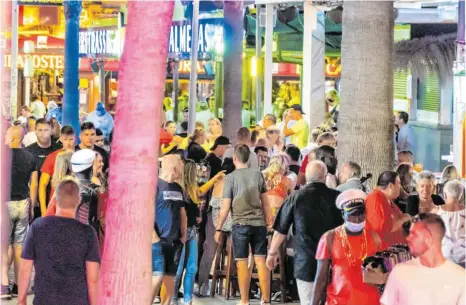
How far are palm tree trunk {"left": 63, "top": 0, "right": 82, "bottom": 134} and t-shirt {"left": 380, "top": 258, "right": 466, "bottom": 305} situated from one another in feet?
61.0

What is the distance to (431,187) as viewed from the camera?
1136 cm

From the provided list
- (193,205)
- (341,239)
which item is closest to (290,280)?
(193,205)

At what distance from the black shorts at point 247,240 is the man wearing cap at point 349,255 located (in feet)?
11.4

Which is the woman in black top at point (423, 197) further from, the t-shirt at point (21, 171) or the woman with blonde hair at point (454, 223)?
the t-shirt at point (21, 171)

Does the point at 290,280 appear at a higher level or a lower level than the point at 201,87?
lower

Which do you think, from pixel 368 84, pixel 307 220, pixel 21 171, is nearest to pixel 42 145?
pixel 21 171

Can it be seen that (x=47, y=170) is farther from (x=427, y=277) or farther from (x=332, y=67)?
(x=332, y=67)

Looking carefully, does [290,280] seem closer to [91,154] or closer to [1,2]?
[91,154]

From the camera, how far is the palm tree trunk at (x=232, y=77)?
66.7 feet

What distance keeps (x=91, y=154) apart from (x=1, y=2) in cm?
318

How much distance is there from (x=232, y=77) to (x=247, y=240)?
8.09 metres

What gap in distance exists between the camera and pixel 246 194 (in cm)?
1255

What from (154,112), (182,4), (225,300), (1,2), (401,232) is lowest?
(225,300)

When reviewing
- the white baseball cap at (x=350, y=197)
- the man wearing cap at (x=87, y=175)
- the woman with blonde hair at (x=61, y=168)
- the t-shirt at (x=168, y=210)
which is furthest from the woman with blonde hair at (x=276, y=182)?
the white baseball cap at (x=350, y=197)
